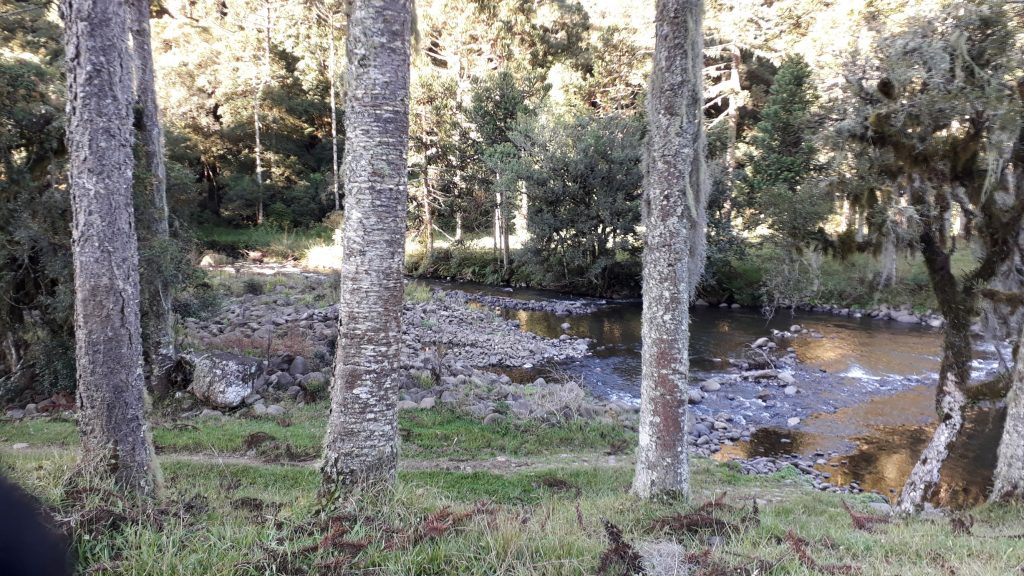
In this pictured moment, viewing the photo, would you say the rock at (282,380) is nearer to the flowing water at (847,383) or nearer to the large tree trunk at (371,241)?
the flowing water at (847,383)

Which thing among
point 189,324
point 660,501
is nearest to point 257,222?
point 189,324

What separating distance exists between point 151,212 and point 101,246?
6.20 metres

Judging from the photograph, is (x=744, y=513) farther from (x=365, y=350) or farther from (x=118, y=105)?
(x=118, y=105)

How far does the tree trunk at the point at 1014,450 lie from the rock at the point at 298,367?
1181 centimetres

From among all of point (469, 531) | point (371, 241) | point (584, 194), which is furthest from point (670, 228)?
point (584, 194)

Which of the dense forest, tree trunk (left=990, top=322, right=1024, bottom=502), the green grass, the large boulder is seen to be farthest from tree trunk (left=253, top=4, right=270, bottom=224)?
tree trunk (left=990, top=322, right=1024, bottom=502)

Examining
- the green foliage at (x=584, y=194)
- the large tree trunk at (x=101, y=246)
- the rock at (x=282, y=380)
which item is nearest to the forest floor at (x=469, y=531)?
the large tree trunk at (x=101, y=246)

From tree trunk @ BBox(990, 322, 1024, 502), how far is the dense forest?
0.13 ft

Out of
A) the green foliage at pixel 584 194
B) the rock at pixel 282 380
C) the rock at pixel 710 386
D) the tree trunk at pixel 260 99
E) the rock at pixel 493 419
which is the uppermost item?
the tree trunk at pixel 260 99

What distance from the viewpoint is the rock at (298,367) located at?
1259cm

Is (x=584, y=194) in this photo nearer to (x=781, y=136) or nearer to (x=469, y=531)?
(x=781, y=136)

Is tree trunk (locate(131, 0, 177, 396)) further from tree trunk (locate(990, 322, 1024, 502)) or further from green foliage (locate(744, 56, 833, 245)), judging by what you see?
green foliage (locate(744, 56, 833, 245))

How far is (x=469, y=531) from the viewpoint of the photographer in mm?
3887

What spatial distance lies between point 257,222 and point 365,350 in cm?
4099
